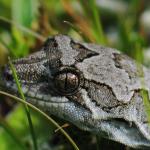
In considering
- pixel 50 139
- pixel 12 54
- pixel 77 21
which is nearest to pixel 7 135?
pixel 50 139

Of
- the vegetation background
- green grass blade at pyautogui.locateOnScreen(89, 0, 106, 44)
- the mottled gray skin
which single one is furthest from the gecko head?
green grass blade at pyautogui.locateOnScreen(89, 0, 106, 44)

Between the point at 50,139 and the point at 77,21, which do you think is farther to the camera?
the point at 77,21

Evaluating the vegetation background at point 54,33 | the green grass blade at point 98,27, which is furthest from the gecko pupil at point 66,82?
the green grass blade at point 98,27

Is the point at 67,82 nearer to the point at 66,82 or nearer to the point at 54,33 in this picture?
the point at 66,82

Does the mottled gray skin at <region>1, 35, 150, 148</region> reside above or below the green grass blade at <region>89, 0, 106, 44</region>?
below

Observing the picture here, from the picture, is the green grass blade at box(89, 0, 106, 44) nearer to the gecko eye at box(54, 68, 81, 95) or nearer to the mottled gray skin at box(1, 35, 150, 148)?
the mottled gray skin at box(1, 35, 150, 148)

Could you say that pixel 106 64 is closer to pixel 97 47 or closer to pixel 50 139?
pixel 97 47

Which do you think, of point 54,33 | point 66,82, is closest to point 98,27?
point 54,33
